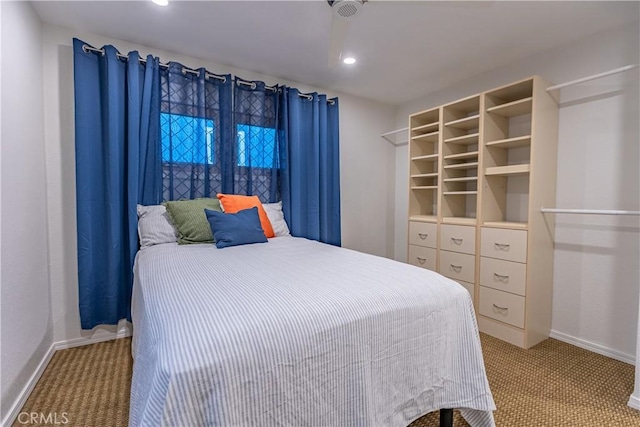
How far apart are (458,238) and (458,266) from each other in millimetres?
248

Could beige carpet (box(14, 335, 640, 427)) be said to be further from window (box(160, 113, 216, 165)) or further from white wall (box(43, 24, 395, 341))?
window (box(160, 113, 216, 165))

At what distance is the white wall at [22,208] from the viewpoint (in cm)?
148

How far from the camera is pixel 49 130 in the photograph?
82.9 inches

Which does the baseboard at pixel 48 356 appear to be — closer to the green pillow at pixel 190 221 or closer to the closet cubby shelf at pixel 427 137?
the green pillow at pixel 190 221

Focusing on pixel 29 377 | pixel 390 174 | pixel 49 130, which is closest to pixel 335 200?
pixel 390 174

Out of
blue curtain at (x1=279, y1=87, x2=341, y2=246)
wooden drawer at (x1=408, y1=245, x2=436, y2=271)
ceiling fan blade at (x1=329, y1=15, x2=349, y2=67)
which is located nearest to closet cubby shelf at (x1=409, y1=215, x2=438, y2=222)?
wooden drawer at (x1=408, y1=245, x2=436, y2=271)

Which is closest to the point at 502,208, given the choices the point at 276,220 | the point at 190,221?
the point at 276,220

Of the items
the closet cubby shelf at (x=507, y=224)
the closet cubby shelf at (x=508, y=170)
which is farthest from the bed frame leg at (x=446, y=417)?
the closet cubby shelf at (x=508, y=170)

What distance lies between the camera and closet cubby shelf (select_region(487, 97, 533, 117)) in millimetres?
2282

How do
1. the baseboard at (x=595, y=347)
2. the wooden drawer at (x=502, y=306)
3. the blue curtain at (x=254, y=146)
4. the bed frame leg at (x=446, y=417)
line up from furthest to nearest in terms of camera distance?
the blue curtain at (x=254, y=146)
the wooden drawer at (x=502, y=306)
the baseboard at (x=595, y=347)
the bed frame leg at (x=446, y=417)

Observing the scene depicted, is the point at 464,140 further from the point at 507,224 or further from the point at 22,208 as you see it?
the point at 22,208

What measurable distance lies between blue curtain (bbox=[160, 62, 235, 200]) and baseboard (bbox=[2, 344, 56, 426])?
4.20 ft

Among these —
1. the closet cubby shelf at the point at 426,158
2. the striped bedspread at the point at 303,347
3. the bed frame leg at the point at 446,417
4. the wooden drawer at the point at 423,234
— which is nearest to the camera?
the striped bedspread at the point at 303,347

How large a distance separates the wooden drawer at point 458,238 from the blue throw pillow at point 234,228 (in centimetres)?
165
